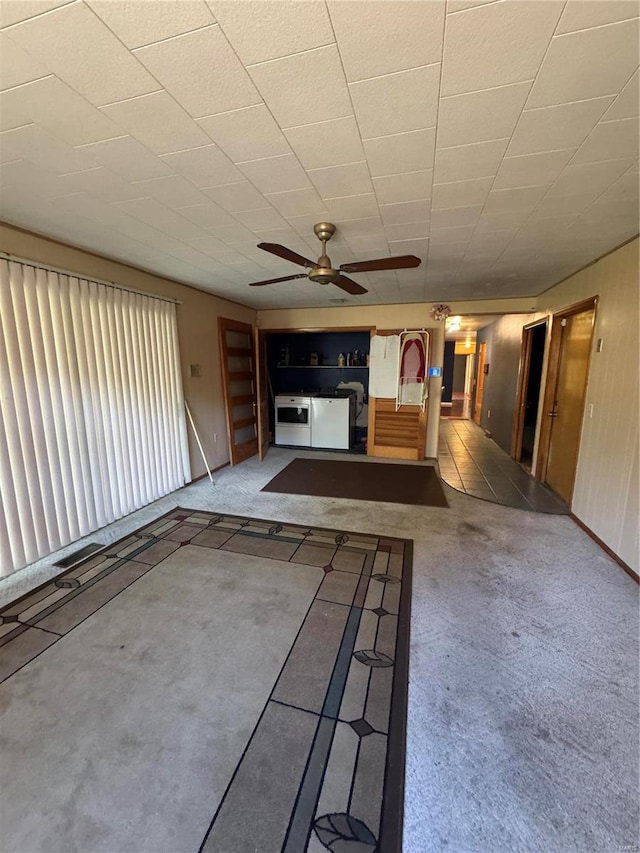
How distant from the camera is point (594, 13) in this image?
3.17ft

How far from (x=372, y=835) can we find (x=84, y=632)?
1.72 meters

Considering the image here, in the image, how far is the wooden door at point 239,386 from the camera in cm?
485

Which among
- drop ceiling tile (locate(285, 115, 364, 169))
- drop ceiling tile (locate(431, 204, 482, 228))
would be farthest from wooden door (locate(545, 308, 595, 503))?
drop ceiling tile (locate(285, 115, 364, 169))

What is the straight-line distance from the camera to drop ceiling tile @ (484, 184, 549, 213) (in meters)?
1.92

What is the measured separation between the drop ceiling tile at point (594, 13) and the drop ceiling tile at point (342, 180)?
2.87ft

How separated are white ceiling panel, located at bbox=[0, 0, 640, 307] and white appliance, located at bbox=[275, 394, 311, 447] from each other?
11.7 ft

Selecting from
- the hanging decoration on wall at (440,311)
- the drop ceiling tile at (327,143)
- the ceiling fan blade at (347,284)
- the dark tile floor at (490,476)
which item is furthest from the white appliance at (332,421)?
the drop ceiling tile at (327,143)

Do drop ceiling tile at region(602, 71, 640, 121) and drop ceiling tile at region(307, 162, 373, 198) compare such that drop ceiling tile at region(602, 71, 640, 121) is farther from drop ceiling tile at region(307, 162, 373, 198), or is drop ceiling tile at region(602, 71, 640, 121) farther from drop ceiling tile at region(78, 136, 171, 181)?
drop ceiling tile at region(78, 136, 171, 181)

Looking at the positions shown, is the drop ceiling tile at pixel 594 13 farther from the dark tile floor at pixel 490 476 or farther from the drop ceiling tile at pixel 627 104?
the dark tile floor at pixel 490 476

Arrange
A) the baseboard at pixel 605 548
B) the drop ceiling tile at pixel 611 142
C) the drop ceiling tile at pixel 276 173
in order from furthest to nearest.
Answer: the baseboard at pixel 605 548 < the drop ceiling tile at pixel 276 173 < the drop ceiling tile at pixel 611 142

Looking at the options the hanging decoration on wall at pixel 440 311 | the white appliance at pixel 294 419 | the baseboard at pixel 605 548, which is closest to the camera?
the baseboard at pixel 605 548

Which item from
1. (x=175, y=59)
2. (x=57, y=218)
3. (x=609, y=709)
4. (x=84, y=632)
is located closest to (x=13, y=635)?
(x=84, y=632)

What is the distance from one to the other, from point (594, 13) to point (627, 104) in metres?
0.51

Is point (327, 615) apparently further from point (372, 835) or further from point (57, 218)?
point (57, 218)
